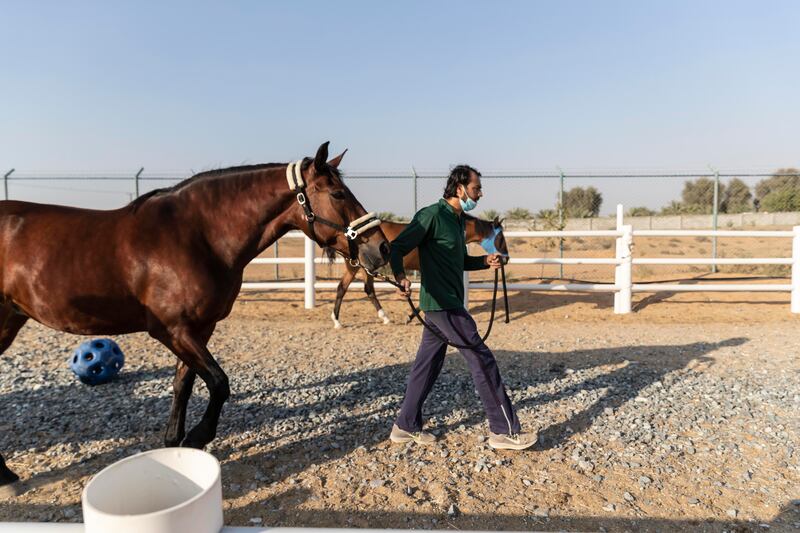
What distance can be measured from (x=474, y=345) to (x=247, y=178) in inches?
71.7

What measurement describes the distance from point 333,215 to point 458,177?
0.90 meters

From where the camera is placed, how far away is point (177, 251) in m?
3.04

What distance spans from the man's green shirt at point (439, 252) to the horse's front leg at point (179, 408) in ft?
5.27

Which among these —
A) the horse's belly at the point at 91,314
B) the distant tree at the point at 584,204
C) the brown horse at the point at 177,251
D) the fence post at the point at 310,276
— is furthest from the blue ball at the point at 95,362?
the distant tree at the point at 584,204

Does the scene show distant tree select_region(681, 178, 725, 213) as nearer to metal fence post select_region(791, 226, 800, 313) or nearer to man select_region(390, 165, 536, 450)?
metal fence post select_region(791, 226, 800, 313)

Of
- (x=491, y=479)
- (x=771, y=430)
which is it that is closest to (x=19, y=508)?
(x=491, y=479)

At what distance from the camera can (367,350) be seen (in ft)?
21.2

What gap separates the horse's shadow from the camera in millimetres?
3561

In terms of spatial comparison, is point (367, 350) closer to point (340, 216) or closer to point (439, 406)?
point (439, 406)

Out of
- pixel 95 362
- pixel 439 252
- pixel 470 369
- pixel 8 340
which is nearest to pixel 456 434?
pixel 470 369

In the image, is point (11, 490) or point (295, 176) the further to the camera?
point (295, 176)

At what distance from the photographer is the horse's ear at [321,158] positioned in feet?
9.69

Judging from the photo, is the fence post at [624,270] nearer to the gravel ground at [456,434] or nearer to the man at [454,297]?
the gravel ground at [456,434]

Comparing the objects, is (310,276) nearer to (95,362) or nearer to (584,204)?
(95,362)
